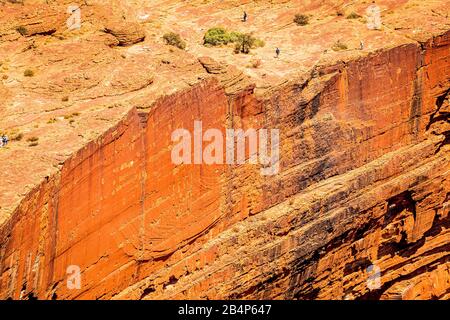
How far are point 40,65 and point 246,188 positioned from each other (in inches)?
287

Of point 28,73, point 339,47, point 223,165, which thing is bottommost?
point 223,165

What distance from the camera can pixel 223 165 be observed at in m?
27.4

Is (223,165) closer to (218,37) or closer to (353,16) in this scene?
(218,37)

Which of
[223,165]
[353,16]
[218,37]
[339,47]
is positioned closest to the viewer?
[223,165]

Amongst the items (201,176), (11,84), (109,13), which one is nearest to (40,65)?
(11,84)

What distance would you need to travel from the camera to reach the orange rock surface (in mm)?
23516

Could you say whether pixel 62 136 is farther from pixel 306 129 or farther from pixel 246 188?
pixel 306 129

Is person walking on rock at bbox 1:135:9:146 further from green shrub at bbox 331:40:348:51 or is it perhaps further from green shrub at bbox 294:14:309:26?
green shrub at bbox 294:14:309:26

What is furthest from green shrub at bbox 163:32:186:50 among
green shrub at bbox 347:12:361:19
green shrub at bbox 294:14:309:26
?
green shrub at bbox 347:12:361:19

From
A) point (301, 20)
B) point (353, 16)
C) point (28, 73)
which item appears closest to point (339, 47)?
point (301, 20)

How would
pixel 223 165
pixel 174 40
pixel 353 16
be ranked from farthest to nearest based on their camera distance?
pixel 353 16
pixel 174 40
pixel 223 165

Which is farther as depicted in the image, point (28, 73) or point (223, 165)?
point (223, 165)

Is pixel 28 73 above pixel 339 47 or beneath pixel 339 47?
above

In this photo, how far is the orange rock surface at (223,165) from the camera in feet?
77.2
